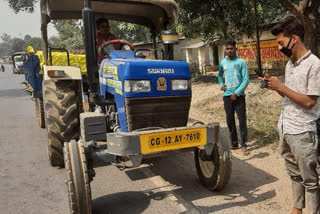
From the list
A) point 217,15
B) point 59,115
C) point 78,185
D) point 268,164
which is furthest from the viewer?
point 217,15

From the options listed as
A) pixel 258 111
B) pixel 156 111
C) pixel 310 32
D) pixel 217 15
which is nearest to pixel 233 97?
pixel 156 111

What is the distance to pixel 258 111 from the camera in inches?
318

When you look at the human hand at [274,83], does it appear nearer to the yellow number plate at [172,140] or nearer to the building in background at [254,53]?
the yellow number plate at [172,140]

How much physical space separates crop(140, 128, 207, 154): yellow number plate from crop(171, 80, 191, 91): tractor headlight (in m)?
0.63

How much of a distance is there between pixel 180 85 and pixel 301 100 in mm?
1455

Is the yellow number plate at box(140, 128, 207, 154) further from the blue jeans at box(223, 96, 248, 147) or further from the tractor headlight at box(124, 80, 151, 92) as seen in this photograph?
the blue jeans at box(223, 96, 248, 147)

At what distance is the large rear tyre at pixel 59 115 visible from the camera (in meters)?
4.33

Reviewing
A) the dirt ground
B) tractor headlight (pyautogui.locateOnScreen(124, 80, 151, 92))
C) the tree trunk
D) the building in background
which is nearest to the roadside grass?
the dirt ground

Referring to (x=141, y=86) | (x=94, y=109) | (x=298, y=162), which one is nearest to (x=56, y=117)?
(x=94, y=109)

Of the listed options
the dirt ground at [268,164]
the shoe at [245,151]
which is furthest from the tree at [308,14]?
the shoe at [245,151]

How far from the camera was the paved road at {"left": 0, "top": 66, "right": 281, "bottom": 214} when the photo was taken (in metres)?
3.54

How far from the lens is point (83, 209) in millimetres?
3020

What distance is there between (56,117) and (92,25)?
1409mm

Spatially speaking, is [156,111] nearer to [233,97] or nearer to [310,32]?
[233,97]
